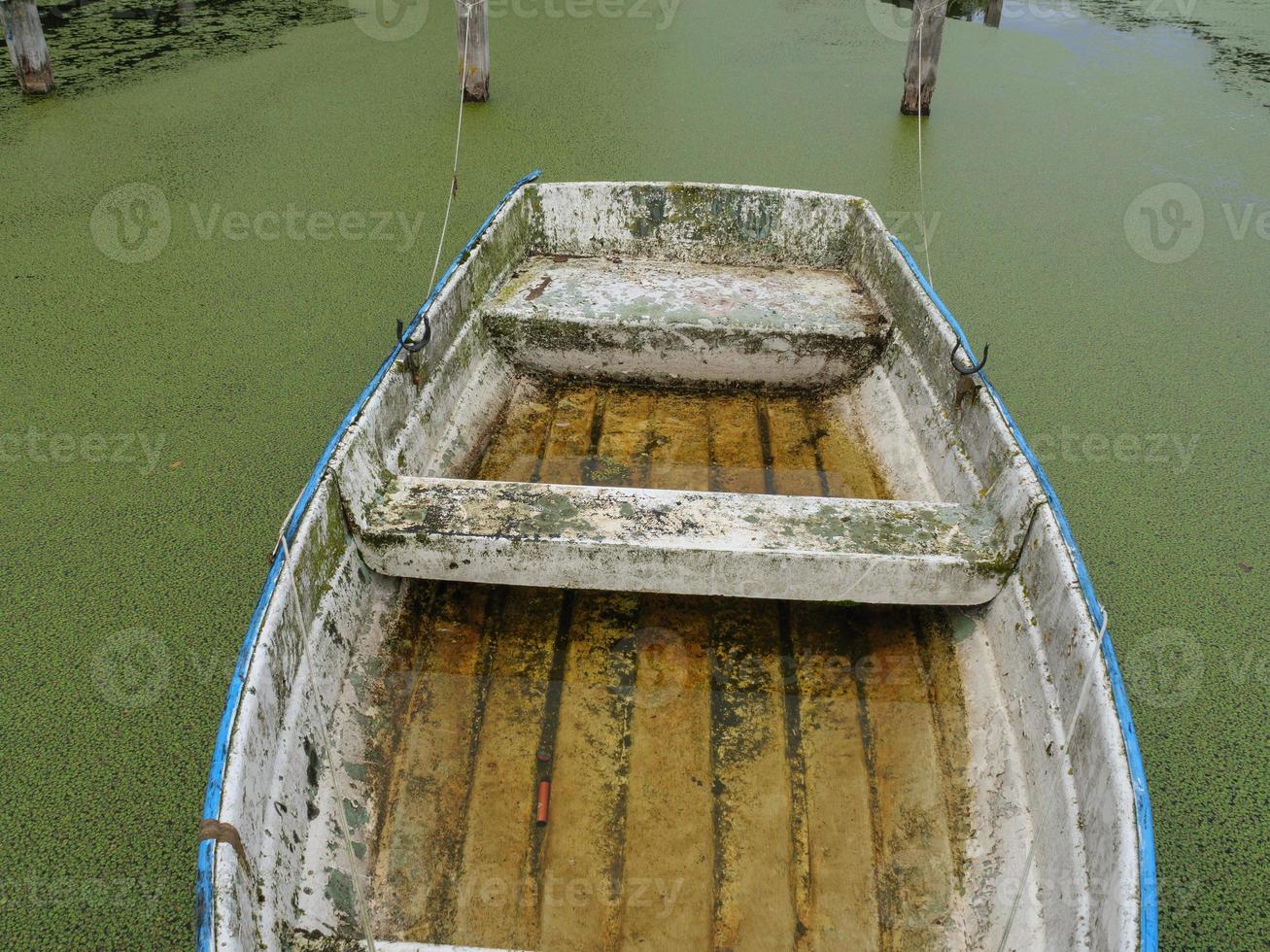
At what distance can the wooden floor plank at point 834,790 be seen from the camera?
4.46 ft

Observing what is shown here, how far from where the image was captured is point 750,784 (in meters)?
1.52

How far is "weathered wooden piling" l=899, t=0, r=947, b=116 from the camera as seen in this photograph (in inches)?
187

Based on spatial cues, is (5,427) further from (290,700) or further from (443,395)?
(290,700)

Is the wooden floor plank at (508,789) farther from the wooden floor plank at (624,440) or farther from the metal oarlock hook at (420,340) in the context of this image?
the metal oarlock hook at (420,340)

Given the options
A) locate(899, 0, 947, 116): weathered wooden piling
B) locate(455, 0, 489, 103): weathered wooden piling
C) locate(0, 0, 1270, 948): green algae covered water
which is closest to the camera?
locate(0, 0, 1270, 948): green algae covered water

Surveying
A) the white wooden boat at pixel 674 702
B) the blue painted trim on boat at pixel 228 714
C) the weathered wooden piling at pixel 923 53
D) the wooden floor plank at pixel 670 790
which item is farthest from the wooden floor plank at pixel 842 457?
the weathered wooden piling at pixel 923 53

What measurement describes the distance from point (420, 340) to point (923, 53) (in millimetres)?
4050

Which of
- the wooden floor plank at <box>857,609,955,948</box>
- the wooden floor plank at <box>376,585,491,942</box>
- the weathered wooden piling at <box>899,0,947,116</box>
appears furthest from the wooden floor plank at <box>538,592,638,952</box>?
the weathered wooden piling at <box>899,0,947,116</box>

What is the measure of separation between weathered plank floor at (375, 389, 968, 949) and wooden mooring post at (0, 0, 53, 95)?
467 cm

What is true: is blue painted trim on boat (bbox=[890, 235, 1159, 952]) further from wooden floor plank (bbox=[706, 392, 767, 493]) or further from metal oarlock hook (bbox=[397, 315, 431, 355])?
metal oarlock hook (bbox=[397, 315, 431, 355])

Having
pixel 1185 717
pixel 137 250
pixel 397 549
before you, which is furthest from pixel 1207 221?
pixel 137 250

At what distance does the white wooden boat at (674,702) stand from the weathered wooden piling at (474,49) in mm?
3063

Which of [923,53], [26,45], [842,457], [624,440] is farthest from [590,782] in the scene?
[26,45]

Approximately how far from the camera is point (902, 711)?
1.65 meters
